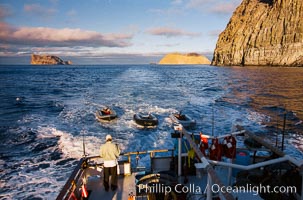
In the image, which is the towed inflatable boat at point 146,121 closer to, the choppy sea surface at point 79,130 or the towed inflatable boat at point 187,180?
the choppy sea surface at point 79,130

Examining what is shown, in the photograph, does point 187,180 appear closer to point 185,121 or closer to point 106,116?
point 185,121

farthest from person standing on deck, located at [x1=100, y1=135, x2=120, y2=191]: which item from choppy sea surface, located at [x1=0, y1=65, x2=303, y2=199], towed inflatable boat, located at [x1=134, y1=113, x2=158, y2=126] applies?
towed inflatable boat, located at [x1=134, y1=113, x2=158, y2=126]

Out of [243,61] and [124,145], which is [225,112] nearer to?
[124,145]

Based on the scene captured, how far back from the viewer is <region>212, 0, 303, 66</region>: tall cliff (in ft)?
394

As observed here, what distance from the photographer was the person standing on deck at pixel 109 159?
25.4 ft

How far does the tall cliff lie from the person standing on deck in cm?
13214

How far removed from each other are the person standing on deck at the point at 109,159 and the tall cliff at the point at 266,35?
132 m

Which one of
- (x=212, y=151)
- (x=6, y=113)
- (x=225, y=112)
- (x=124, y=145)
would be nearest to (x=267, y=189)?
(x=212, y=151)

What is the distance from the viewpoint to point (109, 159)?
7820 millimetres

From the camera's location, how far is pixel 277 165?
→ 7.70 m

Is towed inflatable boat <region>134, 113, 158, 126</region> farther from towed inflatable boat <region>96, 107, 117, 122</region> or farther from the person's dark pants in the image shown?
the person's dark pants

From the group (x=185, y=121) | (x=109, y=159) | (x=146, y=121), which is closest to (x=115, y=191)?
(x=109, y=159)

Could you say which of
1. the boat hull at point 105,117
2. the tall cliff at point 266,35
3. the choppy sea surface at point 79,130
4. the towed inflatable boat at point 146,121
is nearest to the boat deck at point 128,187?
the choppy sea surface at point 79,130

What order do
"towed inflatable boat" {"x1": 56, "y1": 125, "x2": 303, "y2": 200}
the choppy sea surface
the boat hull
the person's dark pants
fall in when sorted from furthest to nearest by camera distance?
the boat hull < the choppy sea surface < the person's dark pants < "towed inflatable boat" {"x1": 56, "y1": 125, "x2": 303, "y2": 200}
